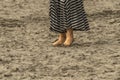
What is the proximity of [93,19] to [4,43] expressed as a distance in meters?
2.97

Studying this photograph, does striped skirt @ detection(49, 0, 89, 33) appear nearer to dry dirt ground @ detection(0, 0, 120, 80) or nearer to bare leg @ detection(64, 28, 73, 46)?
bare leg @ detection(64, 28, 73, 46)

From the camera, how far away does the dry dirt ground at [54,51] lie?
16.8 ft

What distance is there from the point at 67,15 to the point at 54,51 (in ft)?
1.83

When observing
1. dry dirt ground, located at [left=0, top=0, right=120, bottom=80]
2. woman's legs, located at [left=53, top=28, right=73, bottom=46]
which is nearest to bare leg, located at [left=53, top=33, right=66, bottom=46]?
woman's legs, located at [left=53, top=28, right=73, bottom=46]

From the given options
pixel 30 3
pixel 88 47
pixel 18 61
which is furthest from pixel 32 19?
pixel 18 61

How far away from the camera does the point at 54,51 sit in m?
6.27

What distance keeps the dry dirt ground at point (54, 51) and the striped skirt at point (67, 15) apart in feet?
1.11

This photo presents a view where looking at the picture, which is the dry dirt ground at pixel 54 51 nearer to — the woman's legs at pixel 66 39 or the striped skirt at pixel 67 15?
the woman's legs at pixel 66 39

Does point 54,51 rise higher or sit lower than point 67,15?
lower

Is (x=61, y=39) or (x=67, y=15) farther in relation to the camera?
(x=61, y=39)

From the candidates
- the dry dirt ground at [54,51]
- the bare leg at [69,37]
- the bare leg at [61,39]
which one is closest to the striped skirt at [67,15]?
the bare leg at [69,37]

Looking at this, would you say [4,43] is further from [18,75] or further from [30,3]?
[30,3]

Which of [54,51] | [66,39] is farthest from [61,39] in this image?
[54,51]

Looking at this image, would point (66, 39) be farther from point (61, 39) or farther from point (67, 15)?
point (67, 15)
